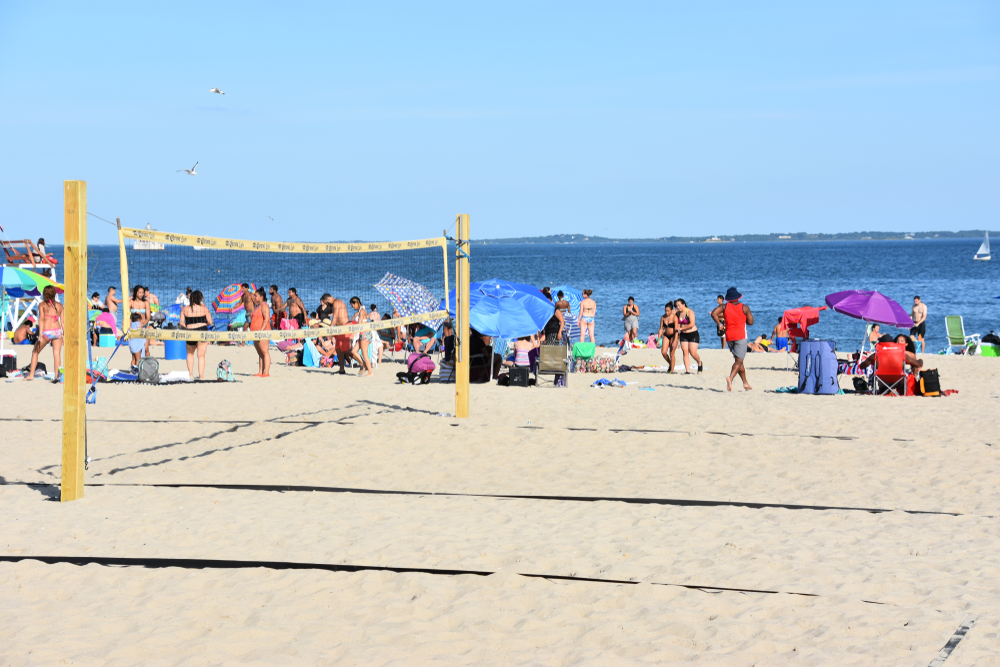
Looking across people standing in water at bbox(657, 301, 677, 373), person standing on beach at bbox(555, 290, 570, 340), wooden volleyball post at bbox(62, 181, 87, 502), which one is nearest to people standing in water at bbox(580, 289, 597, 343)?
person standing on beach at bbox(555, 290, 570, 340)

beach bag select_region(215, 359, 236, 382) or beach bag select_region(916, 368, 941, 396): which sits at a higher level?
beach bag select_region(215, 359, 236, 382)

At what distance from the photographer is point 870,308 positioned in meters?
12.9

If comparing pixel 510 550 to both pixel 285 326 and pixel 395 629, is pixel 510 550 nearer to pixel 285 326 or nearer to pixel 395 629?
pixel 395 629

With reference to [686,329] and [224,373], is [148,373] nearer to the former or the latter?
[224,373]

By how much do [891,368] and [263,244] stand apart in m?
8.01

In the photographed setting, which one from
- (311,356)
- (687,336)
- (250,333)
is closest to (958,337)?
(687,336)

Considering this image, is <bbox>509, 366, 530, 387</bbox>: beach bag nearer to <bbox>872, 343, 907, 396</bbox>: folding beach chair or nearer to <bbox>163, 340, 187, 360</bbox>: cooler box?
<bbox>872, 343, 907, 396</bbox>: folding beach chair

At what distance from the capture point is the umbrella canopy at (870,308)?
1280 centimetres

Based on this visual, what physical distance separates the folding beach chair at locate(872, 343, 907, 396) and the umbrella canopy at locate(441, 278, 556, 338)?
432 centimetres

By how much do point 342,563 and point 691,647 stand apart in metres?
1.91

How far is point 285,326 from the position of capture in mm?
16375

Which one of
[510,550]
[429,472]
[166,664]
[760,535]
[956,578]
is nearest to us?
[166,664]

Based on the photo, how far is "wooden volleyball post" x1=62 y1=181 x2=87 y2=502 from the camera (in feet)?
18.0

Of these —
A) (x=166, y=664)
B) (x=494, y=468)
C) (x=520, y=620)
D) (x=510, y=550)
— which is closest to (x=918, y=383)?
(x=494, y=468)
